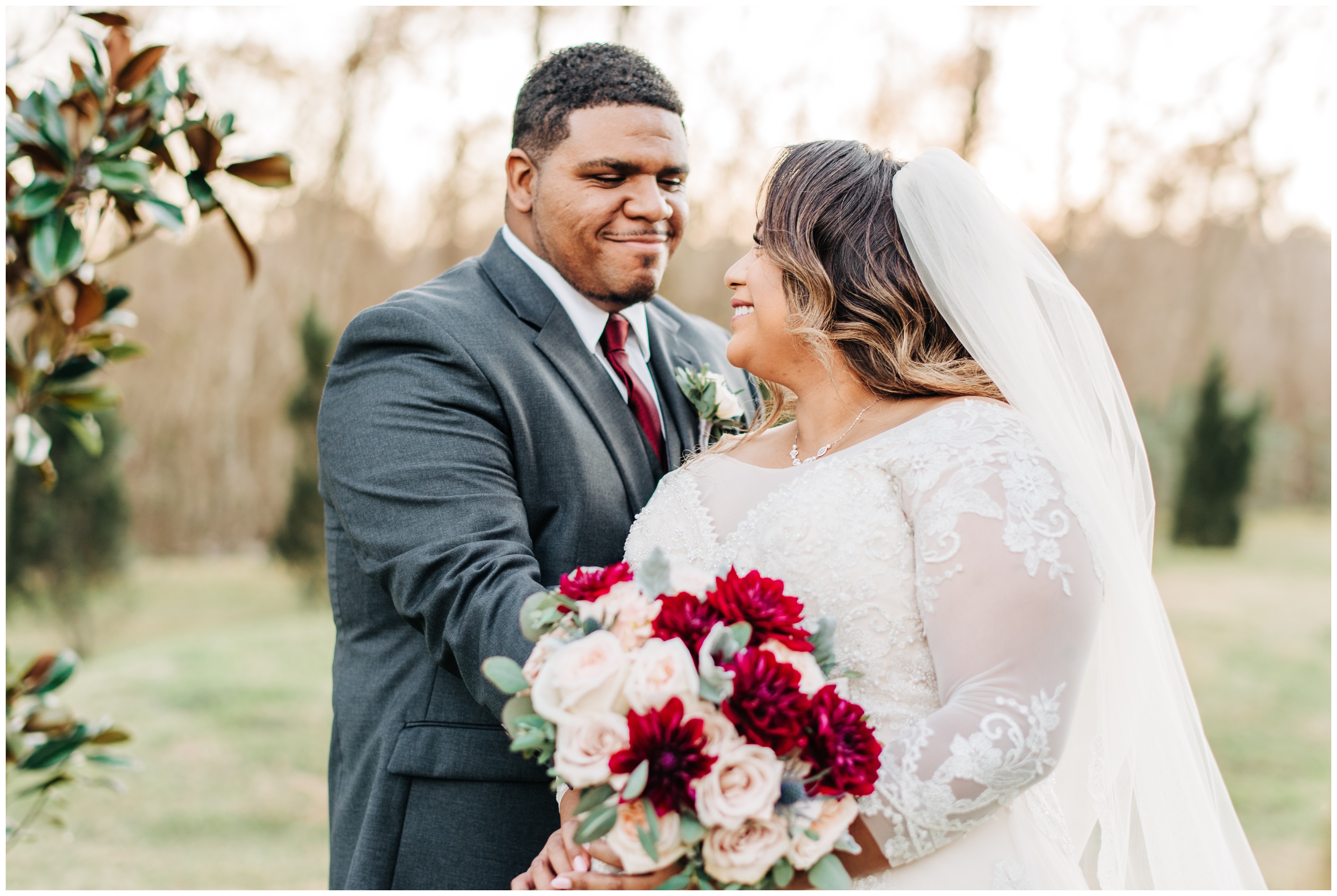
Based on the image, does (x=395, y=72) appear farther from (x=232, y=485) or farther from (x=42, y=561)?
(x=42, y=561)

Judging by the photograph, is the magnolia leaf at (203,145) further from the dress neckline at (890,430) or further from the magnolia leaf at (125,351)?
the dress neckline at (890,430)

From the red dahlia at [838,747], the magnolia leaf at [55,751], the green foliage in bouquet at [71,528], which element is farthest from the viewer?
the green foliage in bouquet at [71,528]

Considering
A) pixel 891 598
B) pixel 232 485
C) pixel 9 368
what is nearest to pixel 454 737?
pixel 891 598

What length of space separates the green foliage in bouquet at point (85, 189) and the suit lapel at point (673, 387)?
45.8 inches

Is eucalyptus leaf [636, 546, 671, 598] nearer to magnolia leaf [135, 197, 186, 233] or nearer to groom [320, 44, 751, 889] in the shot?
groom [320, 44, 751, 889]

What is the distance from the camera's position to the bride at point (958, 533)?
5.27 ft

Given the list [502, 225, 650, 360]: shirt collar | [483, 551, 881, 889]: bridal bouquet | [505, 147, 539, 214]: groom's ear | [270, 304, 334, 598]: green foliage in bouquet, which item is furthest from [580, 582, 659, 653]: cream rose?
[270, 304, 334, 598]: green foliage in bouquet

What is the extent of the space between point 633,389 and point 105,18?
164 centimetres

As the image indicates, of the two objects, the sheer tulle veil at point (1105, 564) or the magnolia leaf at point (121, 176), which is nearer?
the sheer tulle veil at point (1105, 564)

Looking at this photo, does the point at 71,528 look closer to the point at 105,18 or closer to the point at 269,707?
the point at 269,707

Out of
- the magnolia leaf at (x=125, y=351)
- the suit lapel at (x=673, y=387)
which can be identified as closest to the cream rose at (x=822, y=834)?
the suit lapel at (x=673, y=387)

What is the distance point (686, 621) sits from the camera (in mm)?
1419

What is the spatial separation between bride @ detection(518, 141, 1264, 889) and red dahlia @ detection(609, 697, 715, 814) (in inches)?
10.8

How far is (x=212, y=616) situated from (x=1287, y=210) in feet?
41.4
